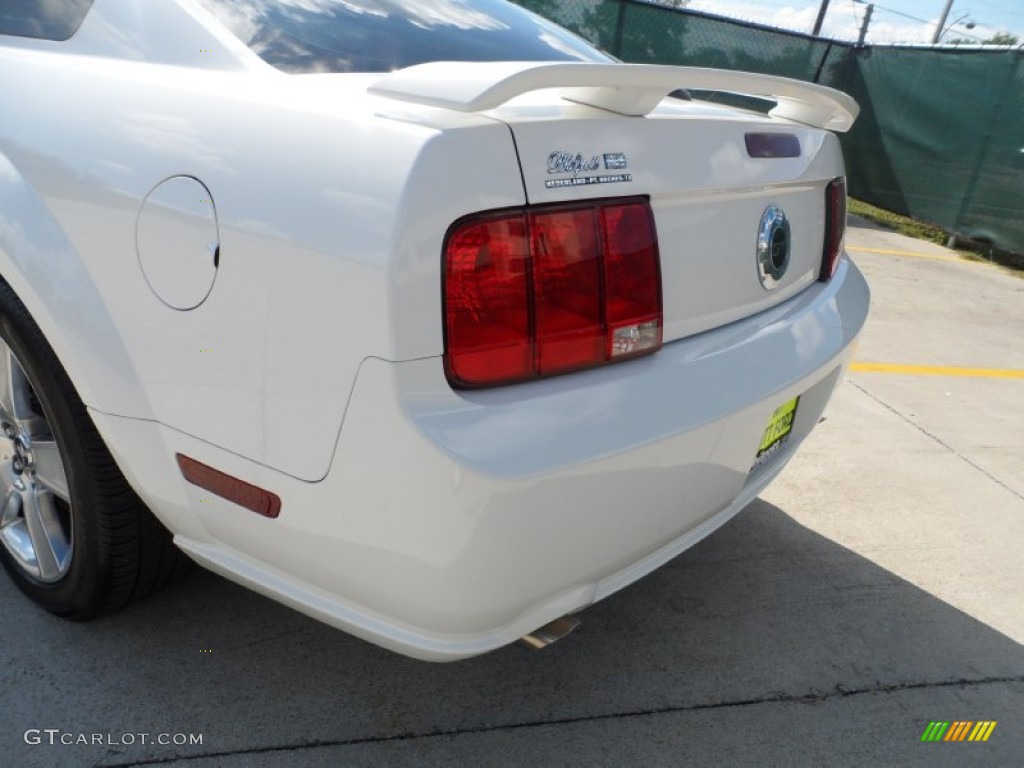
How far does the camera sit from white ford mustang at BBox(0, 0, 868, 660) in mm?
1443

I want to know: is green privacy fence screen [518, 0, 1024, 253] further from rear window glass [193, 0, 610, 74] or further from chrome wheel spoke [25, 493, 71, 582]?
chrome wheel spoke [25, 493, 71, 582]

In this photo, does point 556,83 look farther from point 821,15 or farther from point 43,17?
point 821,15

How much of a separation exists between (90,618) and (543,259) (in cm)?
152

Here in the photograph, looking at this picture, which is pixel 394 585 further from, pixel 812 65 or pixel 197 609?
pixel 812 65

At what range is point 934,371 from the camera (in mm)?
5074

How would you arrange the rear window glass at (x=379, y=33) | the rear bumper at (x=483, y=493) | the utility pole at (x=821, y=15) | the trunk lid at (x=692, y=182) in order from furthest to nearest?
the utility pole at (x=821, y=15), the rear window glass at (x=379, y=33), the trunk lid at (x=692, y=182), the rear bumper at (x=483, y=493)

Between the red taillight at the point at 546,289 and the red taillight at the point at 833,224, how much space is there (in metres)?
0.94

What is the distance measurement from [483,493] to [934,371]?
172 inches

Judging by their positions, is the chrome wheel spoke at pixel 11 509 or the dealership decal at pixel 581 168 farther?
the chrome wheel spoke at pixel 11 509

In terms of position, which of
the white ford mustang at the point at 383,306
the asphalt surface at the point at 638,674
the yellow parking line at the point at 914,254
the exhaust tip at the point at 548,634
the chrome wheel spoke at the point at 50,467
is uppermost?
the white ford mustang at the point at 383,306

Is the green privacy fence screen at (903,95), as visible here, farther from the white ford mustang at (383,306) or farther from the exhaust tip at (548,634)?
the exhaust tip at (548,634)

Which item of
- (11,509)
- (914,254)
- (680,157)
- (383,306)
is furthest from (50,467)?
(914,254)

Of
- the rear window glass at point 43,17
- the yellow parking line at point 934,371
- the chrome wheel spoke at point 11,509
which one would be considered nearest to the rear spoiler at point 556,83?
the rear window glass at point 43,17

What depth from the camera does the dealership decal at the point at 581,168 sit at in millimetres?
1521
